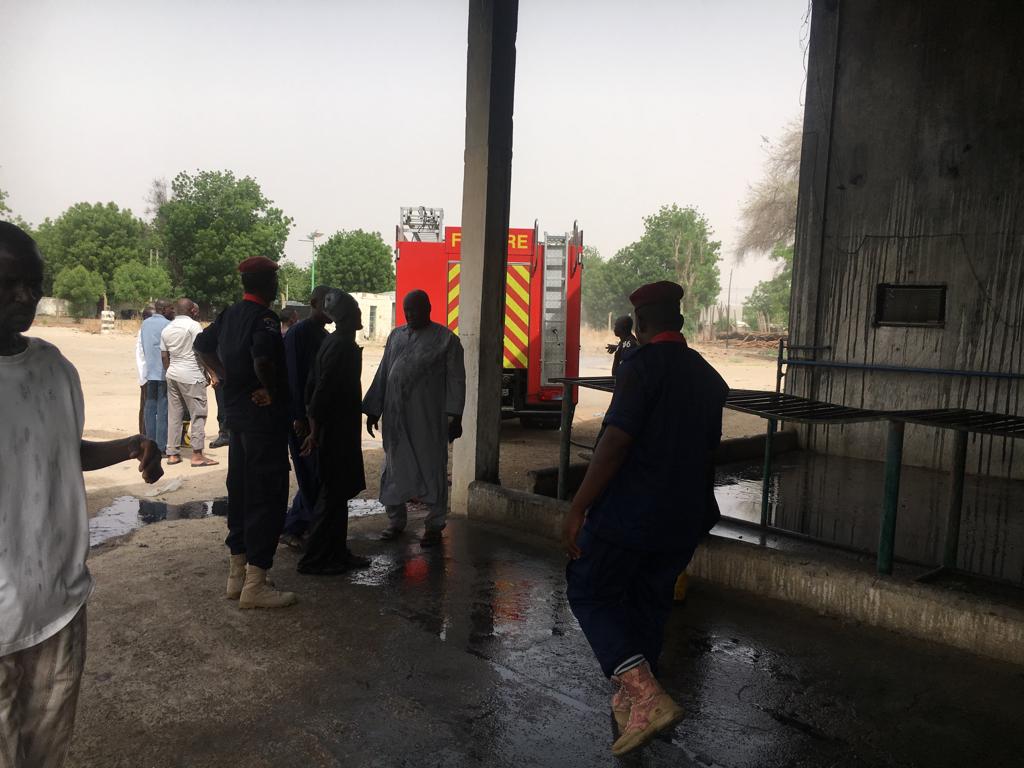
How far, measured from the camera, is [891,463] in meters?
4.05

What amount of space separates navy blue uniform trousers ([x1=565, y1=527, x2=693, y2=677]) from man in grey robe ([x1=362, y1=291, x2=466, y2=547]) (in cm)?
251

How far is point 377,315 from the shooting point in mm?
42781

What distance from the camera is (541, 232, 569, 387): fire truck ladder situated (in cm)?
1116

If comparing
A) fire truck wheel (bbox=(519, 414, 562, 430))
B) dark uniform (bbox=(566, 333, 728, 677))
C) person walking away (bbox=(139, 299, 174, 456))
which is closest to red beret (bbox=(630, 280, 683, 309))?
dark uniform (bbox=(566, 333, 728, 677))

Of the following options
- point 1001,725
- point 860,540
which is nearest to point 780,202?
point 860,540

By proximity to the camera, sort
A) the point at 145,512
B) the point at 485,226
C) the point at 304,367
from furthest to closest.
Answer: the point at 145,512
the point at 485,226
the point at 304,367

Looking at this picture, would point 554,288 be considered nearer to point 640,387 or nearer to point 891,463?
point 891,463

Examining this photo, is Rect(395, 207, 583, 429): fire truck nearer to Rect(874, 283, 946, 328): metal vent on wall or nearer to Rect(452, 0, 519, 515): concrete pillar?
Rect(874, 283, 946, 328): metal vent on wall

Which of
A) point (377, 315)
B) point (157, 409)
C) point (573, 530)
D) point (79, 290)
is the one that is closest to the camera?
point (573, 530)

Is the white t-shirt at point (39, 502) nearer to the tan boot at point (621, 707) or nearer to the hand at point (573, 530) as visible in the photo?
the hand at point (573, 530)

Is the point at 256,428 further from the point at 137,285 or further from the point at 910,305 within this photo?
the point at 137,285

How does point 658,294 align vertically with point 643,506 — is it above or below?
above

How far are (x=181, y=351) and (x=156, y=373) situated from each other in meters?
0.45

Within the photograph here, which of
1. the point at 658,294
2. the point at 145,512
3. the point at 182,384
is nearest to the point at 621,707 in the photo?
the point at 658,294
